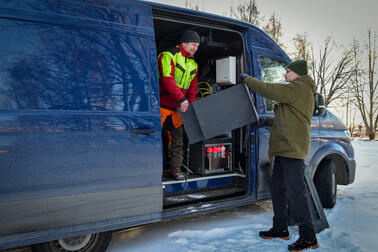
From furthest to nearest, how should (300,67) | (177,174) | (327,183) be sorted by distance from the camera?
(327,183) < (177,174) < (300,67)

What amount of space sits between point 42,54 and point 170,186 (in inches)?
76.2

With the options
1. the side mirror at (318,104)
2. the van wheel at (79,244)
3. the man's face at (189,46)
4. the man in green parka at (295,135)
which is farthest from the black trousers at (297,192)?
the van wheel at (79,244)

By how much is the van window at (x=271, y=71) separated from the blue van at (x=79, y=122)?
3.38ft

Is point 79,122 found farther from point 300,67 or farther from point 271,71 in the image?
point 271,71

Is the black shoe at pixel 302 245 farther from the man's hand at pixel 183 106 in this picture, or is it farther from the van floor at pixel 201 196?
the man's hand at pixel 183 106

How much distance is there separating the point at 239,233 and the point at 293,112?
4.57ft

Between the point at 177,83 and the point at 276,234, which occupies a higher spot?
the point at 177,83

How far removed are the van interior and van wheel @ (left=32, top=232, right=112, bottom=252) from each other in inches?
36.4

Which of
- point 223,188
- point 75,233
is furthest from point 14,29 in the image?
point 223,188

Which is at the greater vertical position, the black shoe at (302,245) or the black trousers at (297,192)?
the black trousers at (297,192)

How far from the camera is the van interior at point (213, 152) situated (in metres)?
3.58

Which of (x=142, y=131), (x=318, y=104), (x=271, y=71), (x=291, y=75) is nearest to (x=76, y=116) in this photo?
(x=142, y=131)

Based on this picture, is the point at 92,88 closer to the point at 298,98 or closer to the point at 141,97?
the point at 141,97

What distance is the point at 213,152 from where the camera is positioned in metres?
3.95
